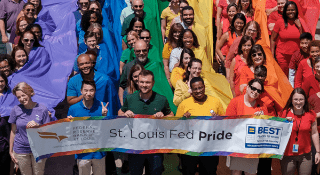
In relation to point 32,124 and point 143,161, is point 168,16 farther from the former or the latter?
point 32,124

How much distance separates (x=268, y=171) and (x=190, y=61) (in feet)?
6.22

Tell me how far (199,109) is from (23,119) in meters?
2.31

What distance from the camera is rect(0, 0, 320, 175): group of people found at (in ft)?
20.9

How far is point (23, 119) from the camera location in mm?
6426

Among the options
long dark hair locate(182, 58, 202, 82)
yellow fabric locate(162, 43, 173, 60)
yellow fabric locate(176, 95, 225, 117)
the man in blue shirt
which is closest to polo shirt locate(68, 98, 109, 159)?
the man in blue shirt

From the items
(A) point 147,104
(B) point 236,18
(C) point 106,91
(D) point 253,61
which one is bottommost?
(A) point 147,104

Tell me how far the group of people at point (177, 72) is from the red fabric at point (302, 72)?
2 cm

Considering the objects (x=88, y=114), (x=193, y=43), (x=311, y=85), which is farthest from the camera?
(x=193, y=43)

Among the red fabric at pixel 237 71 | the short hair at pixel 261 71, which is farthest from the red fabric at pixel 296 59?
the short hair at pixel 261 71

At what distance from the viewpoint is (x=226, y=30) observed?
9.09m

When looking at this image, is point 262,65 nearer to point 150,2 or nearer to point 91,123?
point 91,123

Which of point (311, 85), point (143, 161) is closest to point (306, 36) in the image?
point (311, 85)

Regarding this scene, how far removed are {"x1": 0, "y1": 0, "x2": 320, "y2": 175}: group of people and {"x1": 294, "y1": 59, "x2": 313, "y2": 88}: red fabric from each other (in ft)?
0.05

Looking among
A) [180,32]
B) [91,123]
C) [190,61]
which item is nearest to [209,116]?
[190,61]
